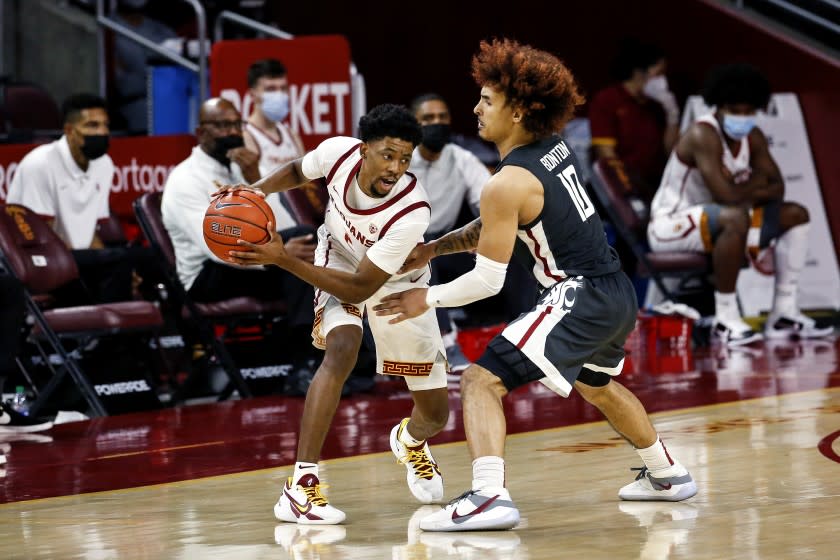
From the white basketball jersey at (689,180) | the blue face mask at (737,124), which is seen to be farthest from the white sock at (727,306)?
the blue face mask at (737,124)

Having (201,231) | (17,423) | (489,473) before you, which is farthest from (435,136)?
(489,473)

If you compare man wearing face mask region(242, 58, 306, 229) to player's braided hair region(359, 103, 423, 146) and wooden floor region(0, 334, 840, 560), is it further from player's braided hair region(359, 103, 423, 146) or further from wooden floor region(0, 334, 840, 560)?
player's braided hair region(359, 103, 423, 146)

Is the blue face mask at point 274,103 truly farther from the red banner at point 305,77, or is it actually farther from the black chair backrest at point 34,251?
the black chair backrest at point 34,251

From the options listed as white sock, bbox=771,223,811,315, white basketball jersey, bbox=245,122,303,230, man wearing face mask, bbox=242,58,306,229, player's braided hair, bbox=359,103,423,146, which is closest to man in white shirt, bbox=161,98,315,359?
white basketball jersey, bbox=245,122,303,230

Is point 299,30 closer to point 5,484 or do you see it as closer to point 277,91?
point 277,91

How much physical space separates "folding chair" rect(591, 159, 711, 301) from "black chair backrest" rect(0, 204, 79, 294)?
4.37 metres

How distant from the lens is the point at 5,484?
20.5 feet

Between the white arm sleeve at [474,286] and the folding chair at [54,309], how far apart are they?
3509 millimetres

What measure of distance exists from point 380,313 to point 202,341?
4.02 meters

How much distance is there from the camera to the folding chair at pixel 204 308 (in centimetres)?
883

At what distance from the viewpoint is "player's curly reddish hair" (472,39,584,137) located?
515 centimetres

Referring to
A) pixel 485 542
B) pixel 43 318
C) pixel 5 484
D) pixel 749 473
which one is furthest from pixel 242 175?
pixel 485 542

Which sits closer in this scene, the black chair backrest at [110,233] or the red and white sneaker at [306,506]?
the red and white sneaker at [306,506]

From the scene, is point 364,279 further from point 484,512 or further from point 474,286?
point 484,512
